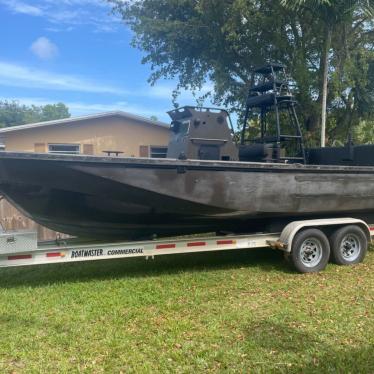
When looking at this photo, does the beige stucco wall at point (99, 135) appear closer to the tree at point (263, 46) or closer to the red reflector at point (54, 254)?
the tree at point (263, 46)

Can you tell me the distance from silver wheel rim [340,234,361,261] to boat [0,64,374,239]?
485 millimetres

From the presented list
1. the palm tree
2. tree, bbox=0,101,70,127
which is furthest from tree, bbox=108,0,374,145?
tree, bbox=0,101,70,127

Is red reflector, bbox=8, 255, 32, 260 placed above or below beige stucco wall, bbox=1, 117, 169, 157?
below

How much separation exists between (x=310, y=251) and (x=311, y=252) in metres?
0.03

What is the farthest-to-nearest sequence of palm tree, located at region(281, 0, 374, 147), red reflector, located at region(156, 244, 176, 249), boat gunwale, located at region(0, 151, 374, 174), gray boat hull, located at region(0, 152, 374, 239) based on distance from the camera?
palm tree, located at region(281, 0, 374, 147), red reflector, located at region(156, 244, 176, 249), gray boat hull, located at region(0, 152, 374, 239), boat gunwale, located at region(0, 151, 374, 174)

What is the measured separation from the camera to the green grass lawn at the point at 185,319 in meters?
3.73

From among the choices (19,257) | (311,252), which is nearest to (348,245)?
(311,252)

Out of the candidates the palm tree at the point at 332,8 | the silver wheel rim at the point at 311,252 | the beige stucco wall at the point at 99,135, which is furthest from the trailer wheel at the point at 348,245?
the beige stucco wall at the point at 99,135

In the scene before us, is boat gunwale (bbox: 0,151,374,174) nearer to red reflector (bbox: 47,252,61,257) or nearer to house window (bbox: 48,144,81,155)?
red reflector (bbox: 47,252,61,257)

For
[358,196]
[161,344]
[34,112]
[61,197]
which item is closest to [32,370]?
[161,344]

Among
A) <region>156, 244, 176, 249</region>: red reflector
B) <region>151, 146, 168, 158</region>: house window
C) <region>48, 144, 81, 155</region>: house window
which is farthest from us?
<region>151, 146, 168, 158</region>: house window

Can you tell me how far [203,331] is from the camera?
14.3 ft

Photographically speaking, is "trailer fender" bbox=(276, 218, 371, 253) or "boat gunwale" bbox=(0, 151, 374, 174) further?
"trailer fender" bbox=(276, 218, 371, 253)

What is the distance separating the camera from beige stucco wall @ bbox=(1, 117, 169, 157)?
15305mm
